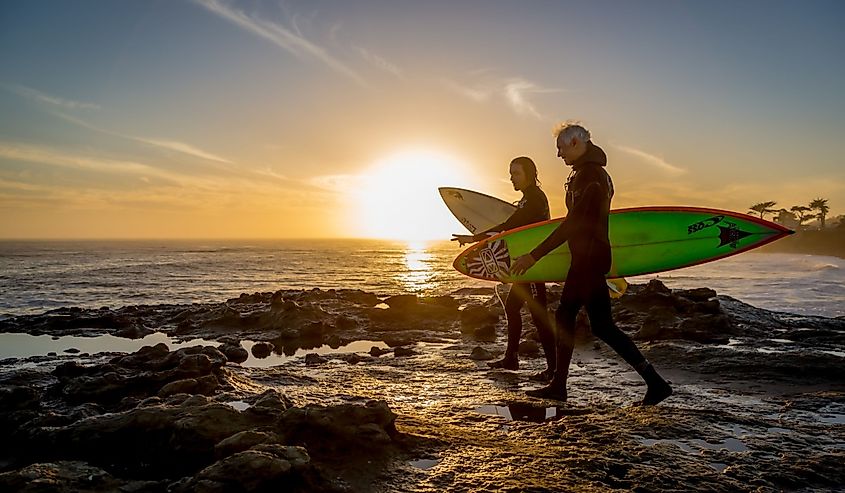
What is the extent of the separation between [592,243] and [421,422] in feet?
7.54

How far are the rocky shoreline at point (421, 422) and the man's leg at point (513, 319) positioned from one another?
0.31m

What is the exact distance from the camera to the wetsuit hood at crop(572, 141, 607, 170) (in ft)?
15.9

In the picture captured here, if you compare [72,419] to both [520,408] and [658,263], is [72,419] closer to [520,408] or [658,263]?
[520,408]

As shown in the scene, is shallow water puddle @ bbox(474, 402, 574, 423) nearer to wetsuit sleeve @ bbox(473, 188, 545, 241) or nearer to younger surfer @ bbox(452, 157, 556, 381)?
younger surfer @ bbox(452, 157, 556, 381)

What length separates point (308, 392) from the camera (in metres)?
5.78

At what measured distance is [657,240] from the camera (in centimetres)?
666

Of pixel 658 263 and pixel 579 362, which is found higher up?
pixel 658 263

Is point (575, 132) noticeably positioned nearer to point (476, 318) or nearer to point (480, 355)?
point (480, 355)

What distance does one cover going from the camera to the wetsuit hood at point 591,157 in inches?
191

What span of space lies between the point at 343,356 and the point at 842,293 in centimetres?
2006

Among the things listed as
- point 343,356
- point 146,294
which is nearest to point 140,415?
point 343,356

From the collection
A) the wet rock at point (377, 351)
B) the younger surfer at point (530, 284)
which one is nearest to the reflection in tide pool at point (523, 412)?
the younger surfer at point (530, 284)

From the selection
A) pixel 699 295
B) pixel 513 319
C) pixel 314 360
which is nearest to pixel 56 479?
pixel 513 319

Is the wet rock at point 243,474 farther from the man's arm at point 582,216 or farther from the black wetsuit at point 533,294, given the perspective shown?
the black wetsuit at point 533,294
